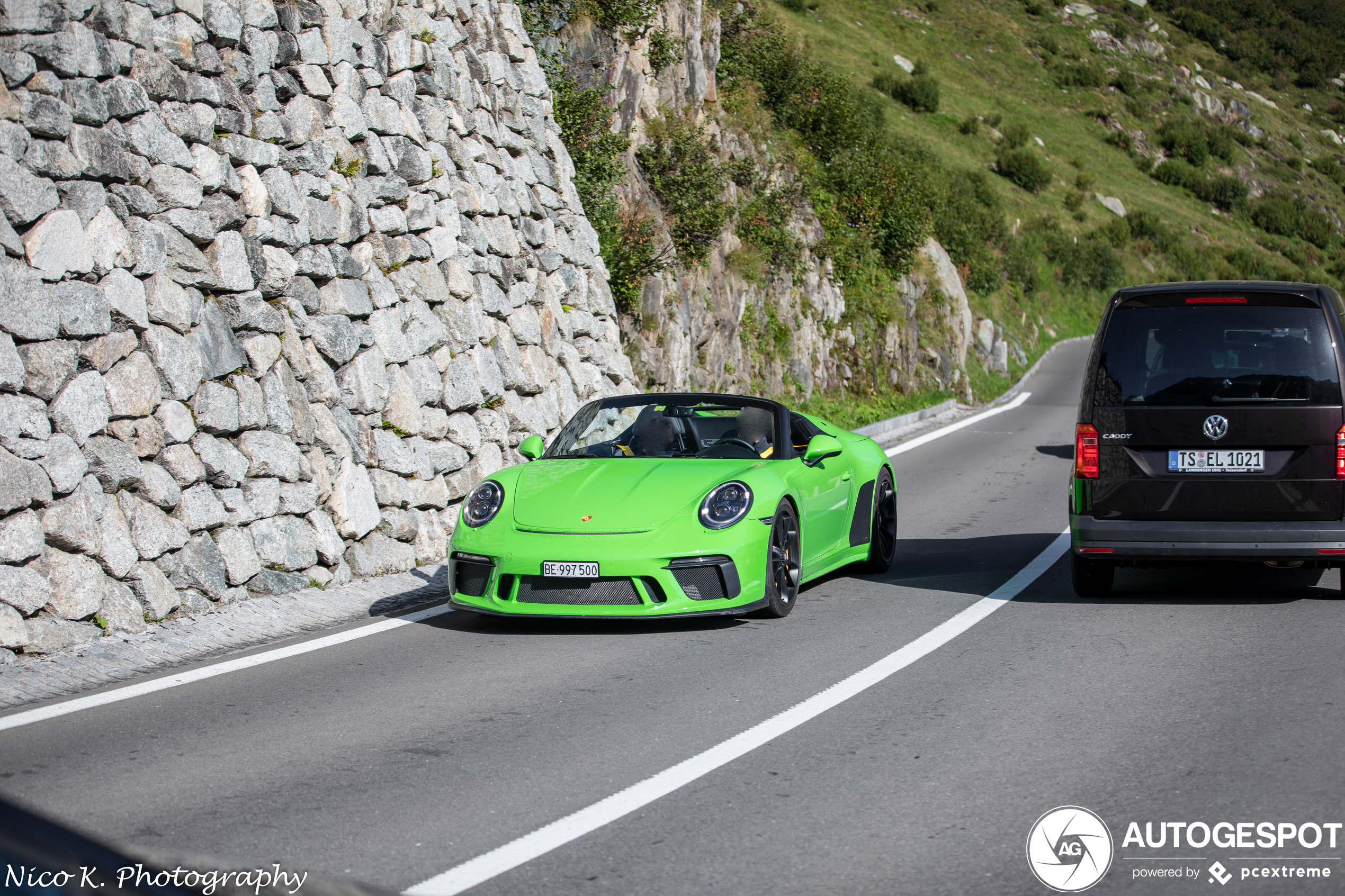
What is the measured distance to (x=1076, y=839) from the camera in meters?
4.17

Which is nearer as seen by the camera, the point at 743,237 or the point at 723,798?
the point at 723,798

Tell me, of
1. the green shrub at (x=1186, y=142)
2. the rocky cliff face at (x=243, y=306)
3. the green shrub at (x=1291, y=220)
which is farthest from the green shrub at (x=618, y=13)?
the green shrub at (x=1186, y=142)

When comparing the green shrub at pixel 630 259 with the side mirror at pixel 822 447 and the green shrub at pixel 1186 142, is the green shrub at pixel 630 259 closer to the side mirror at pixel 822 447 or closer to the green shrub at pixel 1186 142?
the side mirror at pixel 822 447

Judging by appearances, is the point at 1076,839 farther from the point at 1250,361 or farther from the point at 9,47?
the point at 9,47

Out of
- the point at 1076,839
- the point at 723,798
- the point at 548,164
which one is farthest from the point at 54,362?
the point at 548,164

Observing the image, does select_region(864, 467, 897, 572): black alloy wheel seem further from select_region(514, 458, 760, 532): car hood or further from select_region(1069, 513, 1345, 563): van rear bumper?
select_region(1069, 513, 1345, 563): van rear bumper

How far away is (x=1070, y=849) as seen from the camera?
409cm

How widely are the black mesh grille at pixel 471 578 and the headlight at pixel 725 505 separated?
131 centimetres

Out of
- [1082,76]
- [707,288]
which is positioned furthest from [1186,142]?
[707,288]

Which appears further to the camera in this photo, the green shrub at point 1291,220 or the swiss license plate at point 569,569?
the green shrub at point 1291,220

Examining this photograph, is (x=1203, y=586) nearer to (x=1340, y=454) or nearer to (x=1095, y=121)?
(x=1340, y=454)

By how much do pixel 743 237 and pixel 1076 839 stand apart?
64.7 ft

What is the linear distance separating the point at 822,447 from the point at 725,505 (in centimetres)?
103

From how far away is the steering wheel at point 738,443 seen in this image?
881 cm
